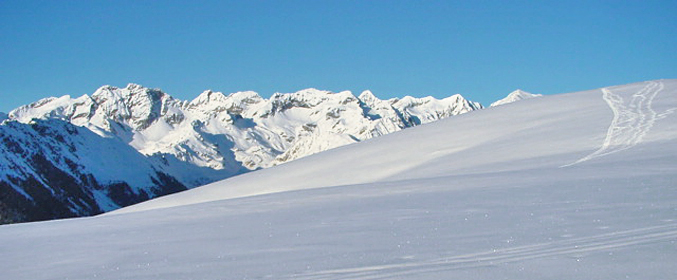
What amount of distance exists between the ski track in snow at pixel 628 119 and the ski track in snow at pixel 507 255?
6959 millimetres

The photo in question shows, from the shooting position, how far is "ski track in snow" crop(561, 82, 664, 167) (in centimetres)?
1359

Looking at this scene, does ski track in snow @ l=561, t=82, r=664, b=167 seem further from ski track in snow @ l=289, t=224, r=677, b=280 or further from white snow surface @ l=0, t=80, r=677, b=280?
ski track in snow @ l=289, t=224, r=677, b=280

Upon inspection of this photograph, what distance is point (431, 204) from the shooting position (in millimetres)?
7867

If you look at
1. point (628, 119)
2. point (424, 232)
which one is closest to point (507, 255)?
point (424, 232)

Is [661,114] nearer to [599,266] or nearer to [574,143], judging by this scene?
[574,143]

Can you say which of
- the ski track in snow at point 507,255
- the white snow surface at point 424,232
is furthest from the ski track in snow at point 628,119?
the ski track in snow at point 507,255

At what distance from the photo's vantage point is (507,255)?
4.82 meters

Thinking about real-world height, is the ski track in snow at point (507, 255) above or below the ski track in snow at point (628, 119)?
above

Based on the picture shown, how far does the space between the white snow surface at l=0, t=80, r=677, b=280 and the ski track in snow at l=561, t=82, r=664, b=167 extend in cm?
24

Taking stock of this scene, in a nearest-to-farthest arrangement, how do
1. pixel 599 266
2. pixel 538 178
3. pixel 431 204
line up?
pixel 599 266 < pixel 431 204 < pixel 538 178

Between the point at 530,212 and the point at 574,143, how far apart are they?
868cm

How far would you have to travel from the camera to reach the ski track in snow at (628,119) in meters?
13.6

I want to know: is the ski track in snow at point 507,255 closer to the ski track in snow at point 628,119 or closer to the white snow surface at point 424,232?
the white snow surface at point 424,232

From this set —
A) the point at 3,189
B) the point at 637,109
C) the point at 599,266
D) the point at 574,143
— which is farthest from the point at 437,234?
the point at 3,189
